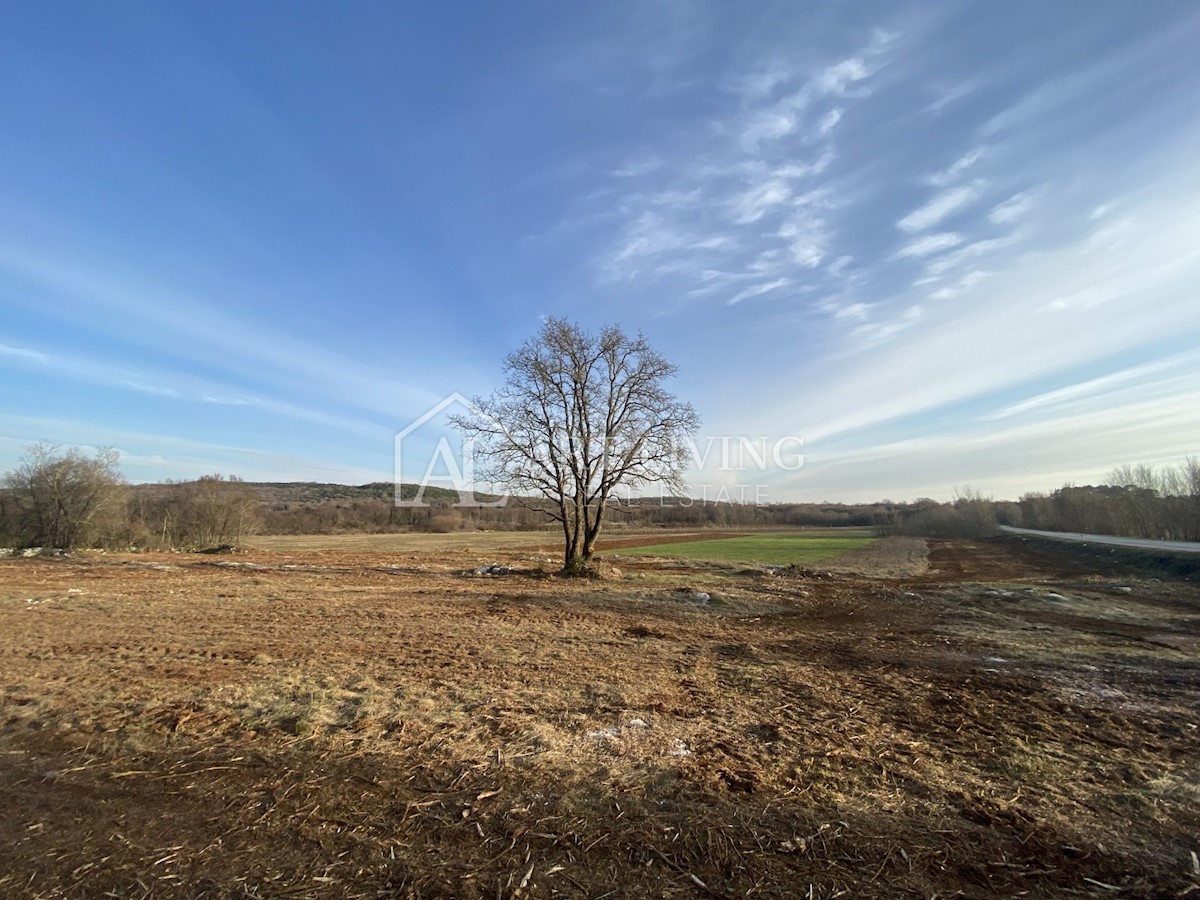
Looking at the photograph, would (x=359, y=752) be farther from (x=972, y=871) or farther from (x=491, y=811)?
(x=972, y=871)

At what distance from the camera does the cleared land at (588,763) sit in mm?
2854

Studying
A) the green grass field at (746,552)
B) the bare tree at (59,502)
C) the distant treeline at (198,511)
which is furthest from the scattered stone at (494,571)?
the bare tree at (59,502)

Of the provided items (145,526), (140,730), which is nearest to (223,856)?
(140,730)

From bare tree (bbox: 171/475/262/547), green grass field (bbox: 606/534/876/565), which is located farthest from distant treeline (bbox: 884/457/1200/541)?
bare tree (bbox: 171/475/262/547)

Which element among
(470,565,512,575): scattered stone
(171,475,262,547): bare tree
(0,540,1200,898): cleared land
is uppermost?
(171,475,262,547): bare tree

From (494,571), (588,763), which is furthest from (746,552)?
(588,763)

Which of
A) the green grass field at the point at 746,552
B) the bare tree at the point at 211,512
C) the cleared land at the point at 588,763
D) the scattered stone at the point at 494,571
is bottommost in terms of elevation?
the green grass field at the point at 746,552

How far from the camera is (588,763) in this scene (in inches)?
161

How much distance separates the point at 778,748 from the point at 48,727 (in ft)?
20.9

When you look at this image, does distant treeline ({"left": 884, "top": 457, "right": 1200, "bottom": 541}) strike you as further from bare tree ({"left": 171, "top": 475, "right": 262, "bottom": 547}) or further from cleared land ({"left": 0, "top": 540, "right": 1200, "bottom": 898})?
bare tree ({"left": 171, "top": 475, "right": 262, "bottom": 547})

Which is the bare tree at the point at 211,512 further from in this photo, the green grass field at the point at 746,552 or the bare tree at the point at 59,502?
the green grass field at the point at 746,552

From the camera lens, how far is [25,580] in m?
17.0

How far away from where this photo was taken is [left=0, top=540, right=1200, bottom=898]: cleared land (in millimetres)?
2854

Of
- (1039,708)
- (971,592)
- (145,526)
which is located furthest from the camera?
(145,526)
